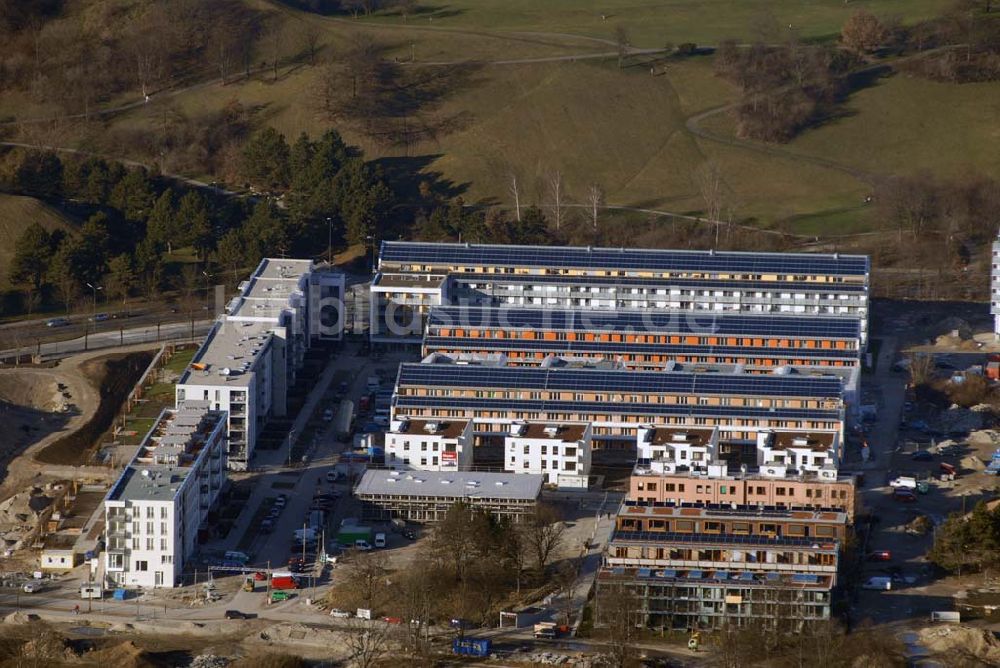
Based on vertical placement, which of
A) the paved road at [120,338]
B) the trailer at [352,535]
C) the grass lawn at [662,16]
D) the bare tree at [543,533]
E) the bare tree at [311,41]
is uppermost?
the grass lawn at [662,16]

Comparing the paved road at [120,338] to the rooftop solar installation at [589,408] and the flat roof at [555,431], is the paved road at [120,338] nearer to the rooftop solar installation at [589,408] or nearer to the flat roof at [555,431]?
the rooftop solar installation at [589,408]

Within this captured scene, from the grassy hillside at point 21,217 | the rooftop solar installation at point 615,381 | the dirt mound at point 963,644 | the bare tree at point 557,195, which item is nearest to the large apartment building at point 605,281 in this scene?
the rooftop solar installation at point 615,381

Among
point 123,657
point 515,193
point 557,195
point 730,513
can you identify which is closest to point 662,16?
point 515,193

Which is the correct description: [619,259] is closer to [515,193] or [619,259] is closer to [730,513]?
[515,193]

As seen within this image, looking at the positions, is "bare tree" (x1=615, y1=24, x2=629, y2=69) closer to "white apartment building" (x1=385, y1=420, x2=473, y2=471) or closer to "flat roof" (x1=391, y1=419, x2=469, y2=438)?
"flat roof" (x1=391, y1=419, x2=469, y2=438)

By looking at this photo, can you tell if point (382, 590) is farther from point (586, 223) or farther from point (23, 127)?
point (23, 127)

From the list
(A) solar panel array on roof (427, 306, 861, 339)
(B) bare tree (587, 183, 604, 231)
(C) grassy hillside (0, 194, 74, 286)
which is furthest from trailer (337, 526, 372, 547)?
(B) bare tree (587, 183, 604, 231)

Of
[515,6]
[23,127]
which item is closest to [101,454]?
[23,127]
